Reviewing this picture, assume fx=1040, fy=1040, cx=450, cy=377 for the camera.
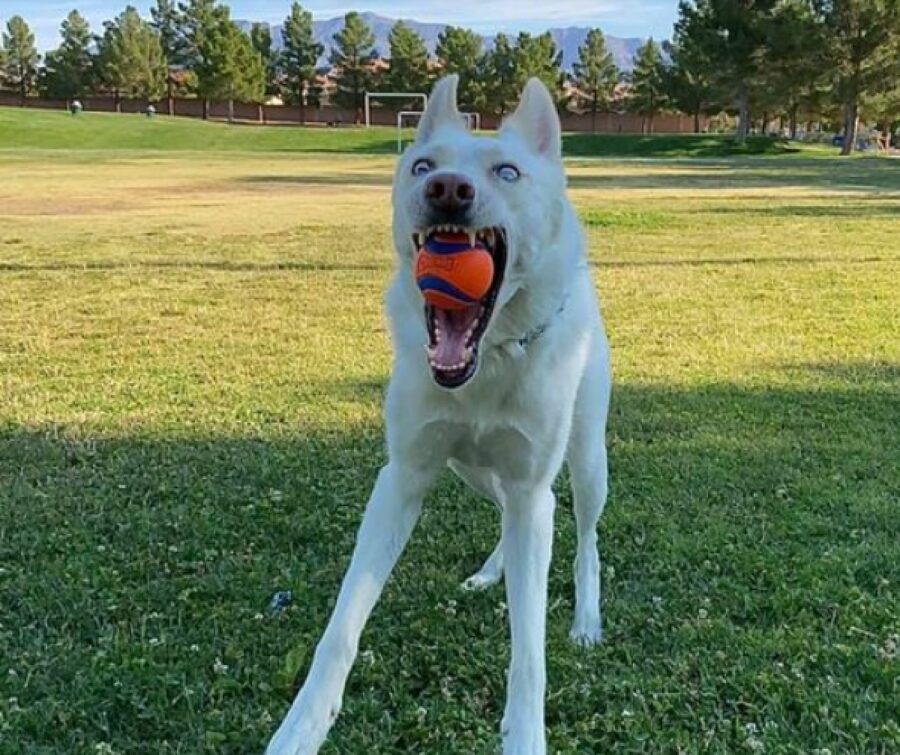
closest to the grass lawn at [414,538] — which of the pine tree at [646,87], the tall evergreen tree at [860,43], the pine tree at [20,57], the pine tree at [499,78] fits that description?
the tall evergreen tree at [860,43]

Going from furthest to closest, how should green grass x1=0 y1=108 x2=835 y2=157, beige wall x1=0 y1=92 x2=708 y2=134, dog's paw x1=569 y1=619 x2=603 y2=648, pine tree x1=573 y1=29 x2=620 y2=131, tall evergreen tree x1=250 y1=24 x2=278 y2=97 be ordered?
tall evergreen tree x1=250 y1=24 x2=278 y2=97, pine tree x1=573 y1=29 x2=620 y2=131, beige wall x1=0 y1=92 x2=708 y2=134, green grass x1=0 y1=108 x2=835 y2=157, dog's paw x1=569 y1=619 x2=603 y2=648

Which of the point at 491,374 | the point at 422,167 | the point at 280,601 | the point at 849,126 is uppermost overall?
the point at 849,126

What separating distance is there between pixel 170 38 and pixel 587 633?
91.3 m

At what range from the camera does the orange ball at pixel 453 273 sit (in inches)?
99.7

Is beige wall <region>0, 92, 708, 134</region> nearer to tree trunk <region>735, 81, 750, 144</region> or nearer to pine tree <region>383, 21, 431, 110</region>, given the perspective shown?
pine tree <region>383, 21, 431, 110</region>

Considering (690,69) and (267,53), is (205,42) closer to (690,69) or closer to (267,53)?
(267,53)

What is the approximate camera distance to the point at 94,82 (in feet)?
276

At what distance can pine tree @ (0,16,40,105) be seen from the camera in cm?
8719

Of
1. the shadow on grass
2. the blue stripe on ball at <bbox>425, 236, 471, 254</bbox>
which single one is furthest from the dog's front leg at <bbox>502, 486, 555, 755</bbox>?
the blue stripe on ball at <bbox>425, 236, 471, 254</bbox>

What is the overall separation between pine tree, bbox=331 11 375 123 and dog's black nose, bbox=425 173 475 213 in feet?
276

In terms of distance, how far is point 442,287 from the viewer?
2.54 metres

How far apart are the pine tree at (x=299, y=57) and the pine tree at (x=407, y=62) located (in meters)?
8.34

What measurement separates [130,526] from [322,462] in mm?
1123

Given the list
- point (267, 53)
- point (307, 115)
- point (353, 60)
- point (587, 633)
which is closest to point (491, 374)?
point (587, 633)
